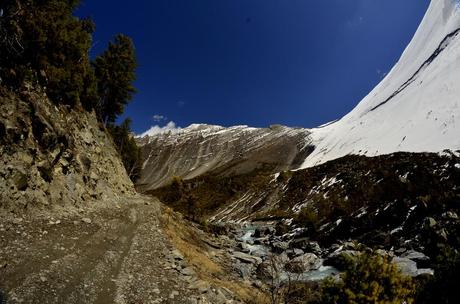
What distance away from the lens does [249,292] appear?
18156 millimetres

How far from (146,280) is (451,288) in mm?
11100

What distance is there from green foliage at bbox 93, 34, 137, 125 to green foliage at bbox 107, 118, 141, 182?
7430mm

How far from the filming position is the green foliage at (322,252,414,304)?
11.4 m

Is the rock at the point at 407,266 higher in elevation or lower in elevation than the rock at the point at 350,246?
lower

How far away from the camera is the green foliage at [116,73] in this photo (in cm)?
4412

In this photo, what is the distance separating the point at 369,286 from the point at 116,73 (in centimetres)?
4082

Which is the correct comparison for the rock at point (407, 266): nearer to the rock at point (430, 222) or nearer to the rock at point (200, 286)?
the rock at point (430, 222)

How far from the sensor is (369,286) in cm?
1153

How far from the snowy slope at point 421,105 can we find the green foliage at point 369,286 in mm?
45870

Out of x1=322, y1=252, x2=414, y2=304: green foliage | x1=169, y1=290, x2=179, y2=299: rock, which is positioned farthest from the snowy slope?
x1=169, y1=290, x2=179, y2=299: rock

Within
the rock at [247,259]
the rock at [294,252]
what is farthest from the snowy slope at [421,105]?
the rock at [247,259]

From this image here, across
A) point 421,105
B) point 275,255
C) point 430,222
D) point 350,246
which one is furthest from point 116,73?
point 421,105

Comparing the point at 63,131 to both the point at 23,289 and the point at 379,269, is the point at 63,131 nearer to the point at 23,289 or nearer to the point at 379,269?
the point at 23,289

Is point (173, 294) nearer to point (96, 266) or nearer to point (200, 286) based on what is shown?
point (200, 286)
